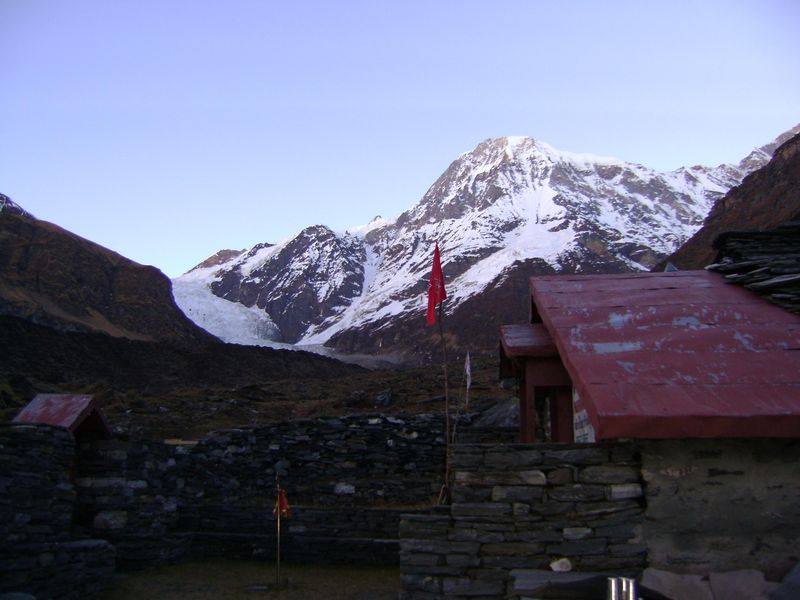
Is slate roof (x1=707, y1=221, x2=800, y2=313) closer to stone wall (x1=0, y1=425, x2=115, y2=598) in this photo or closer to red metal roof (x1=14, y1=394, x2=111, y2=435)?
stone wall (x1=0, y1=425, x2=115, y2=598)

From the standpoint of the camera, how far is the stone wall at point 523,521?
5984mm

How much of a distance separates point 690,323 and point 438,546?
330cm

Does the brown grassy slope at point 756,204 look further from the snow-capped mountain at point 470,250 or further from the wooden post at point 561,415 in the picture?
the wooden post at point 561,415

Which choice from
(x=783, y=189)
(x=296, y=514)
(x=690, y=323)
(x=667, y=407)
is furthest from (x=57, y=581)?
(x=783, y=189)

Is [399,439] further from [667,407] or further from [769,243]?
[667,407]

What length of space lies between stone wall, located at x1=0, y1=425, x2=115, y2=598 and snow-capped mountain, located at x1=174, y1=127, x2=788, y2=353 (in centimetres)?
5951

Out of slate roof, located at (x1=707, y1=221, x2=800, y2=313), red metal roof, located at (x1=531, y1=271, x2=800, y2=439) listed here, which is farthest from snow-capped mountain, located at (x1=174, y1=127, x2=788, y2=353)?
red metal roof, located at (x1=531, y1=271, x2=800, y2=439)

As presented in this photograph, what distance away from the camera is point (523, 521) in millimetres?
6160

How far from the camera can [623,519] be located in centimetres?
598

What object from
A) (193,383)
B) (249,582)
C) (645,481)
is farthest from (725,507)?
(193,383)

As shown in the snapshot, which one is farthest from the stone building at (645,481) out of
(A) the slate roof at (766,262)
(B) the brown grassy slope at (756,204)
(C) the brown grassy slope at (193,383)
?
(B) the brown grassy slope at (756,204)

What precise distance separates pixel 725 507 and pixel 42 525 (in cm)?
756

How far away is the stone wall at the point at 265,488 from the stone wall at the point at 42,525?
2.80 feet

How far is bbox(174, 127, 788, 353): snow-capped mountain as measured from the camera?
278 feet
